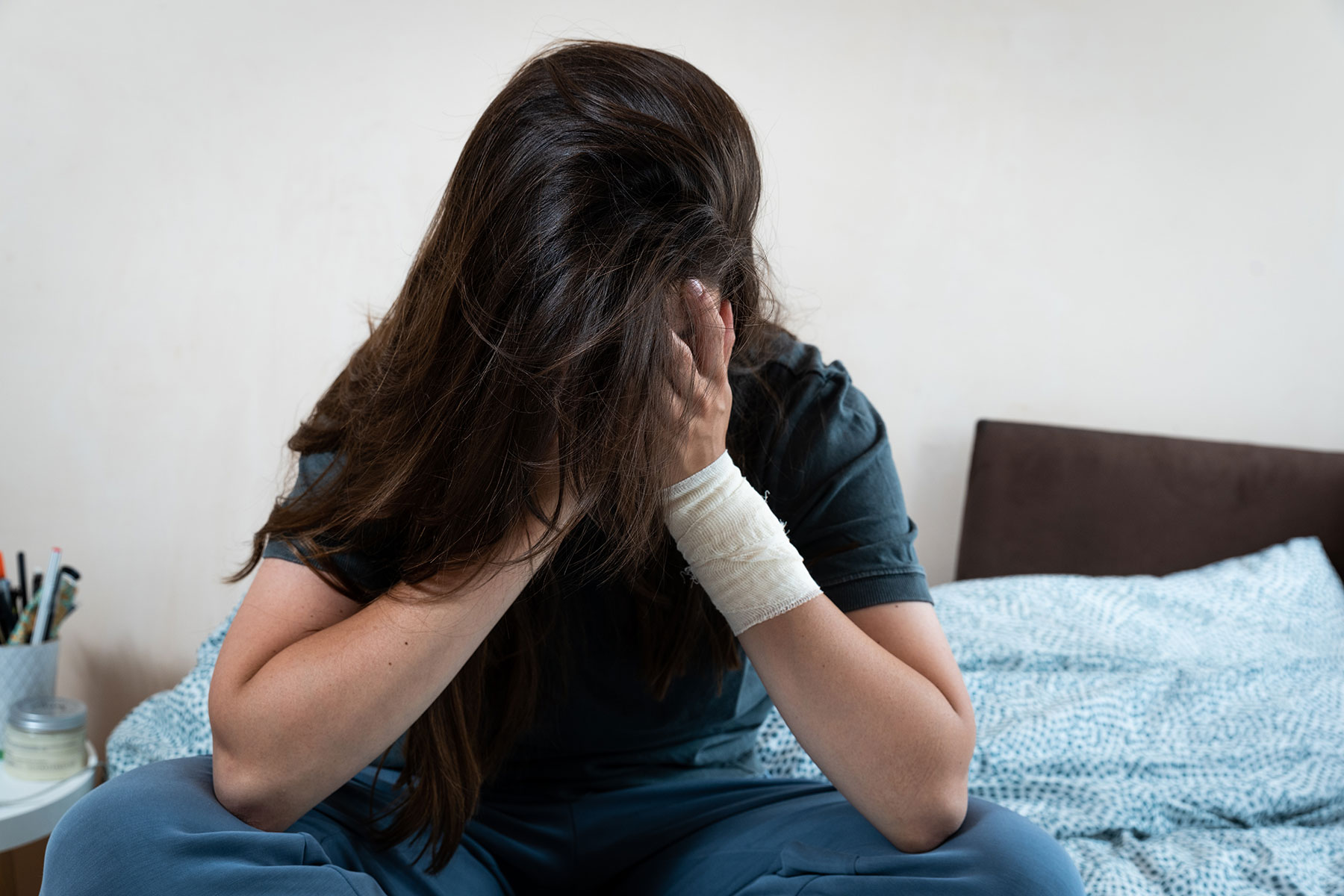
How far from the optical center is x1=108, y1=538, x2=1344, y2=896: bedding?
941mm

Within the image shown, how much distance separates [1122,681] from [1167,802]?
0.20 m

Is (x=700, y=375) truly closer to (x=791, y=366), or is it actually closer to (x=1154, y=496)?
(x=791, y=366)

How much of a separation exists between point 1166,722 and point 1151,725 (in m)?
0.03

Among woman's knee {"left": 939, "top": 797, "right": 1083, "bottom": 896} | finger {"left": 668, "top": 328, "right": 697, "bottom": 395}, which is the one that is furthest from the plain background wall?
woman's knee {"left": 939, "top": 797, "right": 1083, "bottom": 896}

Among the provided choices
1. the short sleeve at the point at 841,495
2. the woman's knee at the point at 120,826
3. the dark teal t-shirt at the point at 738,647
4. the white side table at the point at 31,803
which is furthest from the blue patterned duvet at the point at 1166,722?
the white side table at the point at 31,803

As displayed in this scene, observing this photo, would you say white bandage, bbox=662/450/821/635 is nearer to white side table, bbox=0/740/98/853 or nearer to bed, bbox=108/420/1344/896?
bed, bbox=108/420/1344/896

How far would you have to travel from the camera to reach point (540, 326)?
601 mm

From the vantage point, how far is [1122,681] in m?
1.18

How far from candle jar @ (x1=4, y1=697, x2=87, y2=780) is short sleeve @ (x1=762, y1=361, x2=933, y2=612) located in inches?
38.7

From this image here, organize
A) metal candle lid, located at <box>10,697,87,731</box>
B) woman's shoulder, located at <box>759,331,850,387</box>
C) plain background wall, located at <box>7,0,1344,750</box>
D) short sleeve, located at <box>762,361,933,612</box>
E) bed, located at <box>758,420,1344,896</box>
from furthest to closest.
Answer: plain background wall, located at <box>7,0,1344,750</box>, metal candle lid, located at <box>10,697,87,731</box>, bed, located at <box>758,420,1344,896</box>, woman's shoulder, located at <box>759,331,850,387</box>, short sleeve, located at <box>762,361,933,612</box>

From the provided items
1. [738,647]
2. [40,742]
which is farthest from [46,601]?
[738,647]

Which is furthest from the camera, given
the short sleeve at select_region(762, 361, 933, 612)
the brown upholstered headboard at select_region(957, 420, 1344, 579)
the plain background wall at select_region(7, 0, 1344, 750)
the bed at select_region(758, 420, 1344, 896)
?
the brown upholstered headboard at select_region(957, 420, 1344, 579)

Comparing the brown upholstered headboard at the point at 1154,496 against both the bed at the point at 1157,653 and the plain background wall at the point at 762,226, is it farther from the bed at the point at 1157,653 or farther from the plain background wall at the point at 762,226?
the plain background wall at the point at 762,226

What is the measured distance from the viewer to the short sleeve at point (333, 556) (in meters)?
0.70
